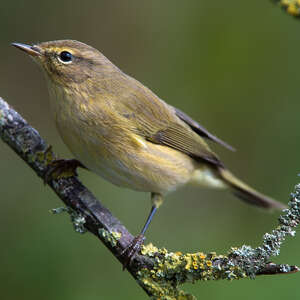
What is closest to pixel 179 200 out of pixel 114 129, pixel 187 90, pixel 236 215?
pixel 236 215

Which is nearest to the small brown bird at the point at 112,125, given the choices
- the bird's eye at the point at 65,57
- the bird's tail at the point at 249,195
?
the bird's eye at the point at 65,57

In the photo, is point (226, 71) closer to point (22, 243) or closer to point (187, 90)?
point (187, 90)

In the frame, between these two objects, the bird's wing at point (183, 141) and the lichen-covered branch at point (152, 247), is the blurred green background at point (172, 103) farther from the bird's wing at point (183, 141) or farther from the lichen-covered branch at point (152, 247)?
the lichen-covered branch at point (152, 247)

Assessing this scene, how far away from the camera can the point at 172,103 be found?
244 inches

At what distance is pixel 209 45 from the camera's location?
594cm

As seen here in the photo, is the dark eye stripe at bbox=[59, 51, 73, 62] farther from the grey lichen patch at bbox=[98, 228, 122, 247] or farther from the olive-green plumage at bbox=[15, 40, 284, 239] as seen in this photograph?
the grey lichen patch at bbox=[98, 228, 122, 247]

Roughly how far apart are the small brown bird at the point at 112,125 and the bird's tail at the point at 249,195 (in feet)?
1.98

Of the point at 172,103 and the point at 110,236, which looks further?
the point at 172,103

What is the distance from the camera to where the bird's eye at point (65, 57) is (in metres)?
3.92

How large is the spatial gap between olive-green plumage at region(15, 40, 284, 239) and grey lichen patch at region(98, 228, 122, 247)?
75 centimetres

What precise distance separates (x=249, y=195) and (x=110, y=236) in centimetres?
249

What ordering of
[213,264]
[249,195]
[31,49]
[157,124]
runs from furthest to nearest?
[249,195] → [157,124] → [31,49] → [213,264]

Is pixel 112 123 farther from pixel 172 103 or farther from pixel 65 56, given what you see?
pixel 172 103

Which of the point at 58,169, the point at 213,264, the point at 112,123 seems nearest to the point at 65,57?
the point at 112,123
